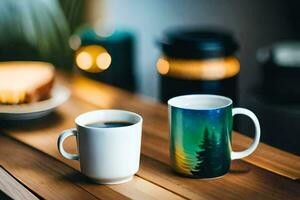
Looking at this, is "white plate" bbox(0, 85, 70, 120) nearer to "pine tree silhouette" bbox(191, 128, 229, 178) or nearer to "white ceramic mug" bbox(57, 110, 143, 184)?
"white ceramic mug" bbox(57, 110, 143, 184)

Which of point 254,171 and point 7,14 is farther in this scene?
point 7,14

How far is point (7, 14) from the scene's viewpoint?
197 cm

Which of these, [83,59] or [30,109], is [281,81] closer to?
[83,59]

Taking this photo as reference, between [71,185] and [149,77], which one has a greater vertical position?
[71,185]

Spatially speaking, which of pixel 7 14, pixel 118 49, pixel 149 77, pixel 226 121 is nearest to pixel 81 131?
pixel 226 121

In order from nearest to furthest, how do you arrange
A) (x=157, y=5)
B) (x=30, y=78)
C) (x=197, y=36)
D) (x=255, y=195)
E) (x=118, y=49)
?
(x=255, y=195) < (x=30, y=78) < (x=197, y=36) < (x=118, y=49) < (x=157, y=5)

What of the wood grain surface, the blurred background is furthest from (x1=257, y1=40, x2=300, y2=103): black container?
the wood grain surface

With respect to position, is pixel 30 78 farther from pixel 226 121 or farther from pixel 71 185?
pixel 226 121

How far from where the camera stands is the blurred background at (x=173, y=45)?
1381mm

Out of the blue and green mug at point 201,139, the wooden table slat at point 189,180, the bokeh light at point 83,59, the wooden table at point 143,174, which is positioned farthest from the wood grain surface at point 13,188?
the bokeh light at point 83,59

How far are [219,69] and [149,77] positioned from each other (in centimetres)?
89

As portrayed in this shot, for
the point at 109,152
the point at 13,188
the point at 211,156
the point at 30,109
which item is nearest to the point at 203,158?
the point at 211,156

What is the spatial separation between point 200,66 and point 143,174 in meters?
0.49

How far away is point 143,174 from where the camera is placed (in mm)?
909
